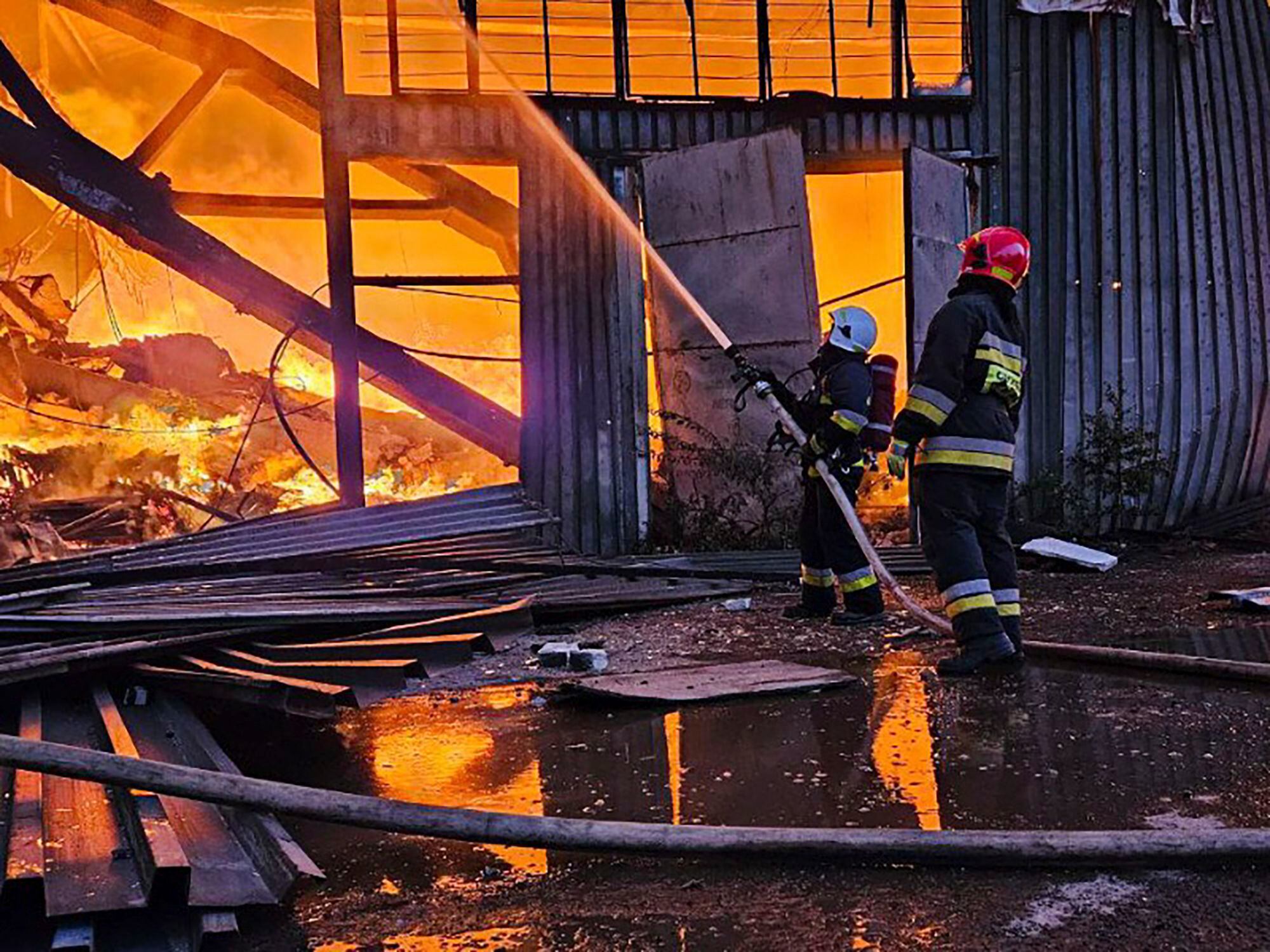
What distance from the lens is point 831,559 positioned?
686 cm

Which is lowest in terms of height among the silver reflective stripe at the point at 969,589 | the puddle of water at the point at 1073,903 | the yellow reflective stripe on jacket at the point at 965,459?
the puddle of water at the point at 1073,903

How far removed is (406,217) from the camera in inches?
443

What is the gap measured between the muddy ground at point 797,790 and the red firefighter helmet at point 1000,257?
180cm

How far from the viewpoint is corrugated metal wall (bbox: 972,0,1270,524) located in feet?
33.8

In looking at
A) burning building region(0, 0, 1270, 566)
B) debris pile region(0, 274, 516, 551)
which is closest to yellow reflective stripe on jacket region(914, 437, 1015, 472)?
burning building region(0, 0, 1270, 566)

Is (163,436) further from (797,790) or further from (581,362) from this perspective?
(797,790)

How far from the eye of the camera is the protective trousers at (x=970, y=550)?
544 cm

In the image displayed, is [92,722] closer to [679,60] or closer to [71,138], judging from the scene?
[71,138]

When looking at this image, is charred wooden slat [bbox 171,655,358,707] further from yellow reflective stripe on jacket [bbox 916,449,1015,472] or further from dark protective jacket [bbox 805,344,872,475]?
dark protective jacket [bbox 805,344,872,475]

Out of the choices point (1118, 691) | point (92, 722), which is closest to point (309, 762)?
point (92, 722)

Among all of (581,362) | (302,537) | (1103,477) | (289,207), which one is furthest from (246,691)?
(1103,477)

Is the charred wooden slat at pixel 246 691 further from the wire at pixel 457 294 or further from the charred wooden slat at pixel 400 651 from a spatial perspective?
the wire at pixel 457 294

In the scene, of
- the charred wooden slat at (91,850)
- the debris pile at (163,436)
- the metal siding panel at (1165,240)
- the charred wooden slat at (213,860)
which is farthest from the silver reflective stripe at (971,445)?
the debris pile at (163,436)

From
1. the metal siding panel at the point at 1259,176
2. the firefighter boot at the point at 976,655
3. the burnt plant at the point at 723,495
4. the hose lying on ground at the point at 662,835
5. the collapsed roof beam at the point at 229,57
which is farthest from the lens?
the metal siding panel at the point at 1259,176
